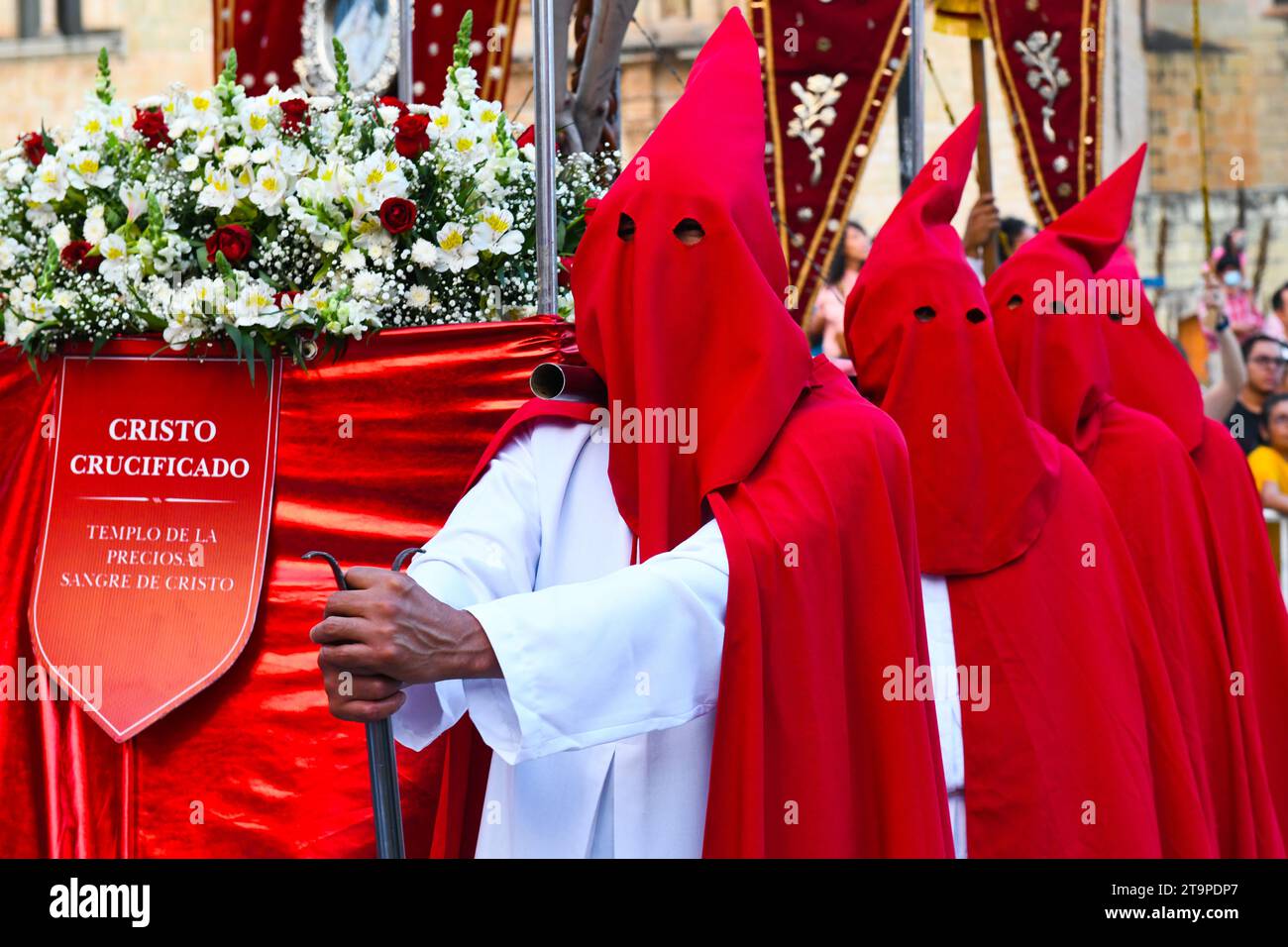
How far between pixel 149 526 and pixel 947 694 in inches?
74.6

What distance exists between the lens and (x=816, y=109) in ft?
20.3

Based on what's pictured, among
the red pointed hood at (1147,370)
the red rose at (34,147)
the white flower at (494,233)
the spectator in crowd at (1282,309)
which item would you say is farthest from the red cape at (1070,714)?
the spectator in crowd at (1282,309)

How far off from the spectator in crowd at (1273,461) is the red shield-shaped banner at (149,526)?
7.07 m

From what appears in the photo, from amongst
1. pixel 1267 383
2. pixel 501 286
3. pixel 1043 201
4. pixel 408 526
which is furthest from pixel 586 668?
pixel 1267 383

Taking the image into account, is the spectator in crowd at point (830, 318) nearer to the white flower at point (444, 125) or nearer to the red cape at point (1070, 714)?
the red cape at point (1070, 714)

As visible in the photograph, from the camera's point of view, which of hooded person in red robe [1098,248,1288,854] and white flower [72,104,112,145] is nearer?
white flower [72,104,112,145]

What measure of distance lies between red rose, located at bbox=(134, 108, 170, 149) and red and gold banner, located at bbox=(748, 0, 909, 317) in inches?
121

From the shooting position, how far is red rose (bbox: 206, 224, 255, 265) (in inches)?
132

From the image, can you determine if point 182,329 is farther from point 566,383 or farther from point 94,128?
point 566,383

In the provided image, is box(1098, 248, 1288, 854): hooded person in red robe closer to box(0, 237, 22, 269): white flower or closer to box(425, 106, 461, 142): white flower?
box(425, 106, 461, 142): white flower

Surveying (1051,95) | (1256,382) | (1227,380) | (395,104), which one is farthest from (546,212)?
(1256,382)

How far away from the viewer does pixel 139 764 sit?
3.43 meters

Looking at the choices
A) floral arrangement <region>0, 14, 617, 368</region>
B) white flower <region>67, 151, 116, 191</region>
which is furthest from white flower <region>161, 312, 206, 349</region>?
white flower <region>67, 151, 116, 191</region>

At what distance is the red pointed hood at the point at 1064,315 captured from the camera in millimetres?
4238
